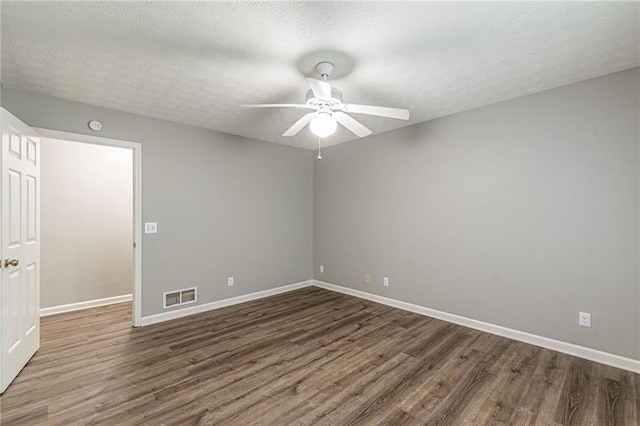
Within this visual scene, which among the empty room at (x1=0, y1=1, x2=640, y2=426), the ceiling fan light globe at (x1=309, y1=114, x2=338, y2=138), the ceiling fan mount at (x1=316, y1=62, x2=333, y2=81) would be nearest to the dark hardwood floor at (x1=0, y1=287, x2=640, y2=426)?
the empty room at (x1=0, y1=1, x2=640, y2=426)

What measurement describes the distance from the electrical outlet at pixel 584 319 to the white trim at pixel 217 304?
3660mm

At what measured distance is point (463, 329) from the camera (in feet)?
10.9

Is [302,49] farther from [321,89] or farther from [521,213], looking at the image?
[521,213]

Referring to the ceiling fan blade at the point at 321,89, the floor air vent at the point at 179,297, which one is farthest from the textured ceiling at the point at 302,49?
the floor air vent at the point at 179,297

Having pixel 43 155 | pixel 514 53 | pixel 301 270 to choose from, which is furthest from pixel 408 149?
pixel 43 155

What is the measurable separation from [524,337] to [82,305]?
18.2ft

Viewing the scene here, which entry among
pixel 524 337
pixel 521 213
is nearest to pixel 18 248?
pixel 521 213

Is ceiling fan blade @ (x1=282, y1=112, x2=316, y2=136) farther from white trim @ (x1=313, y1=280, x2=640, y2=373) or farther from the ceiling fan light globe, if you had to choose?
white trim @ (x1=313, y1=280, x2=640, y2=373)

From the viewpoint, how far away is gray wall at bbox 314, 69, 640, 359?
250cm

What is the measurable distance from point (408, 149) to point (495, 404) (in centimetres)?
292

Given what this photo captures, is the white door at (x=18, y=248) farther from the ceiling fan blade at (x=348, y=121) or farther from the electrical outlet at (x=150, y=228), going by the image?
the ceiling fan blade at (x=348, y=121)

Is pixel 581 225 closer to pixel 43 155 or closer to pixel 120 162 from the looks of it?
pixel 120 162

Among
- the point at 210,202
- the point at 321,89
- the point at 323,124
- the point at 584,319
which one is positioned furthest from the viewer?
the point at 210,202

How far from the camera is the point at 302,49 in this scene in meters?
2.08
